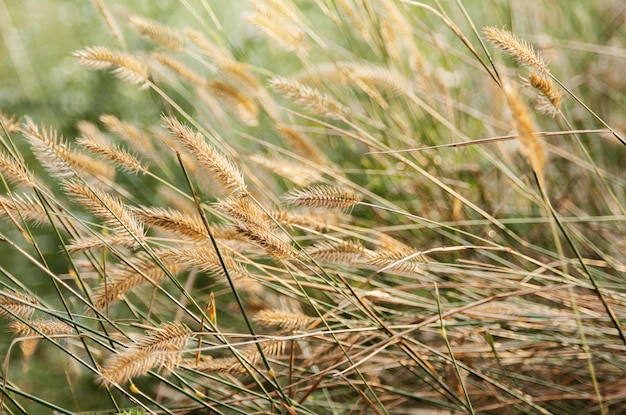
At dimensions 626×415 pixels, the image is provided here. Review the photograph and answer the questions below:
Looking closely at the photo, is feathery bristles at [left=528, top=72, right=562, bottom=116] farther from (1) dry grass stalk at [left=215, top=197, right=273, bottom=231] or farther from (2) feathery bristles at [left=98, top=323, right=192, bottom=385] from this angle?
(2) feathery bristles at [left=98, top=323, right=192, bottom=385]

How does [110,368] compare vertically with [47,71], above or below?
above

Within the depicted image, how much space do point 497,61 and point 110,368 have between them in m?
1.29

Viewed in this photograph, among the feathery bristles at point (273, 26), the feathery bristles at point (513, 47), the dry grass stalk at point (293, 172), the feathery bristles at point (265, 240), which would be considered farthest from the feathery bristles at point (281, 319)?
the feathery bristles at point (273, 26)

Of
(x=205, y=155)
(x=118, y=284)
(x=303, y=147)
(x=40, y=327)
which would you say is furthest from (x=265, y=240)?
(x=303, y=147)

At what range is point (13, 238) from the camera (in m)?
2.10

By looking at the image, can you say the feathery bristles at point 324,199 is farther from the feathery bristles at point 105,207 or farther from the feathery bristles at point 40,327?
the feathery bristles at point 40,327

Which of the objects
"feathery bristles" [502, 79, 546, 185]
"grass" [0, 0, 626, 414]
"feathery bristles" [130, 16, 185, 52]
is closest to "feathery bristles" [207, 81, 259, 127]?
"grass" [0, 0, 626, 414]

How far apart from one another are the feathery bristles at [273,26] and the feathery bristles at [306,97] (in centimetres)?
16

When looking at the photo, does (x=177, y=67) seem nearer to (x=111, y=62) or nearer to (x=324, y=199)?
(x=111, y=62)

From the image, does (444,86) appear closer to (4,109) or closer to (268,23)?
(268,23)

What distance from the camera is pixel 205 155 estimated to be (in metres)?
0.83

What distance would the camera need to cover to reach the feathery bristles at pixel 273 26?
50.2 inches

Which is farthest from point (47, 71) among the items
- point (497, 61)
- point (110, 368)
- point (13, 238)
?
point (110, 368)

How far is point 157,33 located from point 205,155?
2.04 feet
